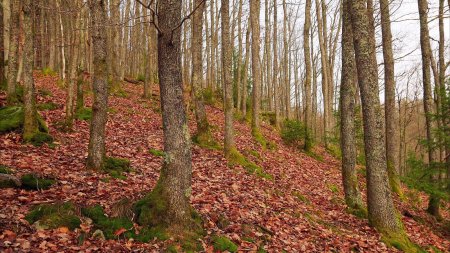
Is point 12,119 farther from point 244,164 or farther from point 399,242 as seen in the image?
point 399,242

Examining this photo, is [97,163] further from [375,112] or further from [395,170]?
[395,170]

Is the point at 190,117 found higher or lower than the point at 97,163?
higher

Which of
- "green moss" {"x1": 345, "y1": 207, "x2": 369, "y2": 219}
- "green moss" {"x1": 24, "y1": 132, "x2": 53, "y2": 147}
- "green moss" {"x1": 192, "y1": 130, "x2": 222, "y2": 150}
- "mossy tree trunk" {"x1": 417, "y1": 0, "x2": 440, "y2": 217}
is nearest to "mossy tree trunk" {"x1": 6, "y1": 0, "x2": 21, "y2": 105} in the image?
"green moss" {"x1": 24, "y1": 132, "x2": 53, "y2": 147}

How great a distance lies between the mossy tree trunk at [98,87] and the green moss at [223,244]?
10.1 ft

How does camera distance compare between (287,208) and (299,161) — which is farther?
(299,161)

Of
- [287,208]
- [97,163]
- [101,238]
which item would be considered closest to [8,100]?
[97,163]

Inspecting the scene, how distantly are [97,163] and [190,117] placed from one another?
8.47m

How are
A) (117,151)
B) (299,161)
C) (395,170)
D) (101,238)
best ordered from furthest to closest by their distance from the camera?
(299,161) < (395,170) < (117,151) < (101,238)

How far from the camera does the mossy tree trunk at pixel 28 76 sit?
24.2 feet

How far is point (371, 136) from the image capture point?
6910 millimetres

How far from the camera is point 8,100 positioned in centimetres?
898

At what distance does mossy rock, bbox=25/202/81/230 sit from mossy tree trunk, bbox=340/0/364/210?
6.67 m

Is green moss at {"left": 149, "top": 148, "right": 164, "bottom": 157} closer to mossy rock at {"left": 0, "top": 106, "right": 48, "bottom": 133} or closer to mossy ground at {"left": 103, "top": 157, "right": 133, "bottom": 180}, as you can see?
mossy ground at {"left": 103, "top": 157, "right": 133, "bottom": 180}

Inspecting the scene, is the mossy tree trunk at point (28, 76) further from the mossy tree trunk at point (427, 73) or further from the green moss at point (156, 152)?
the mossy tree trunk at point (427, 73)
